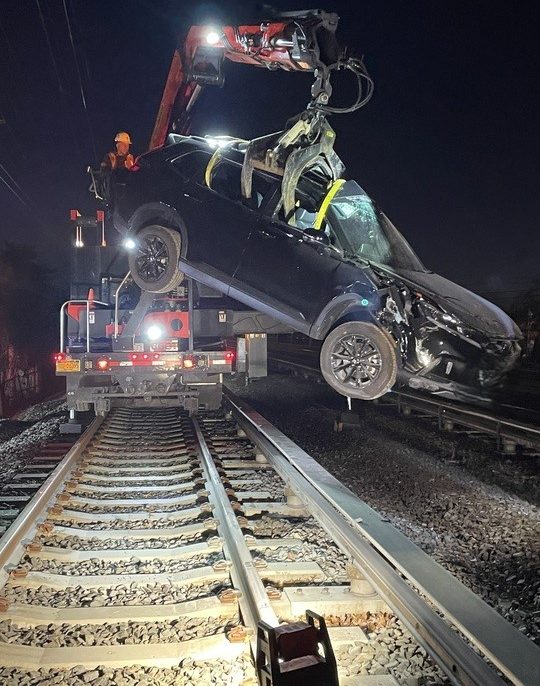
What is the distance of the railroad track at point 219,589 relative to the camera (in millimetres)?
2826

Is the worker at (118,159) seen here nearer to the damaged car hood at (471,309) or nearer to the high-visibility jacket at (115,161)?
the high-visibility jacket at (115,161)

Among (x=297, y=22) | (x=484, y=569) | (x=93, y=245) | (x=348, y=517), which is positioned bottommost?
(x=484, y=569)

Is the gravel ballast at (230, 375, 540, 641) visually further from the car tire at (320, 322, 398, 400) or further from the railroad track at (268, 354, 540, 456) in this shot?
the car tire at (320, 322, 398, 400)

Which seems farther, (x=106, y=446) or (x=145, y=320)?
(x=145, y=320)

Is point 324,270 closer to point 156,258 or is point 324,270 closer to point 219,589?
point 156,258

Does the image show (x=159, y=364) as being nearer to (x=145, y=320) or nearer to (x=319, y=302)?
(x=145, y=320)

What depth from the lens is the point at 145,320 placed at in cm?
962

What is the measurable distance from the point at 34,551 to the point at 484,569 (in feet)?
11.2

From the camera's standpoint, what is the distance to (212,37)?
7.81m

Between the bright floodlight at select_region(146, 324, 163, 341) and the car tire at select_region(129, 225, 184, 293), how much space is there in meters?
2.28

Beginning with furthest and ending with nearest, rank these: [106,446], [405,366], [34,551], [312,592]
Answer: [106,446]
[405,366]
[34,551]
[312,592]

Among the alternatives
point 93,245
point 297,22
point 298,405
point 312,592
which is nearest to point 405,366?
point 312,592

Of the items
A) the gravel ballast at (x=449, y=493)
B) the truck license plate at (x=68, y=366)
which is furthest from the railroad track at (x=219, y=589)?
the truck license plate at (x=68, y=366)

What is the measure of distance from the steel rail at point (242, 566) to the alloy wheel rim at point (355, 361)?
1670mm
